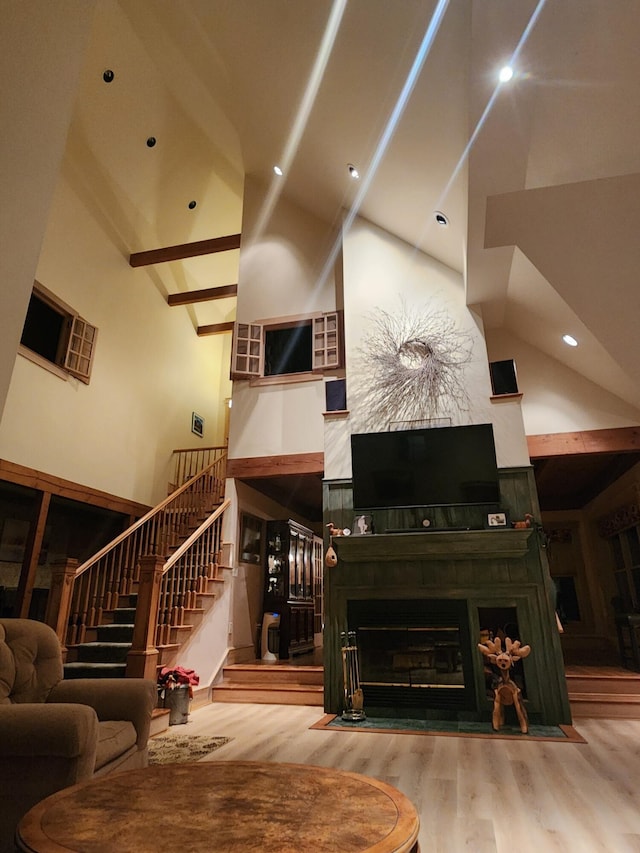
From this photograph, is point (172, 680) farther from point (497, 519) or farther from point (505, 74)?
point (505, 74)

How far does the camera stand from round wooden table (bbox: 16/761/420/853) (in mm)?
1143

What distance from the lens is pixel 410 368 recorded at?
19.7 ft

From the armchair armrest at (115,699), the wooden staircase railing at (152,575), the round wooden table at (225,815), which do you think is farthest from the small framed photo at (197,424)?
the round wooden table at (225,815)

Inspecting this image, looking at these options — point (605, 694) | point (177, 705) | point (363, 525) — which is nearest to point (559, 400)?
point (363, 525)

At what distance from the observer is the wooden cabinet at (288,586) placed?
7406mm

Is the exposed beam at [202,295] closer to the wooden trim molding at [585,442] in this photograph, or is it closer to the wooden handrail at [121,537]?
the wooden handrail at [121,537]

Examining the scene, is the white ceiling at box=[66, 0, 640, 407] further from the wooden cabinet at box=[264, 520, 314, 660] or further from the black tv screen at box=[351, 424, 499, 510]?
the wooden cabinet at box=[264, 520, 314, 660]

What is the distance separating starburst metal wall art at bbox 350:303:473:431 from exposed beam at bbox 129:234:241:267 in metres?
3.59

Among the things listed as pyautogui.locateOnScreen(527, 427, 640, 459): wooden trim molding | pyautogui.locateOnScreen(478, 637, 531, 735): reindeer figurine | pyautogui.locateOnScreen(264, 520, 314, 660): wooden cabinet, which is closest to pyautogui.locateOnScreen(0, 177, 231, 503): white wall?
pyautogui.locateOnScreen(264, 520, 314, 660): wooden cabinet

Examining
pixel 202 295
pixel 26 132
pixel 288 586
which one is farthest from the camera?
pixel 202 295

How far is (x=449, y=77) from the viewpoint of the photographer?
395 cm

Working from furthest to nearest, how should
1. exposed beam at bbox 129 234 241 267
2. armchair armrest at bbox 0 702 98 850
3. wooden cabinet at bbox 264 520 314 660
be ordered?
exposed beam at bbox 129 234 241 267 → wooden cabinet at bbox 264 520 314 660 → armchair armrest at bbox 0 702 98 850

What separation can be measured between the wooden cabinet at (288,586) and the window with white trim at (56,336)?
12.0ft

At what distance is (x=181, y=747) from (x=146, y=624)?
1.19 m
